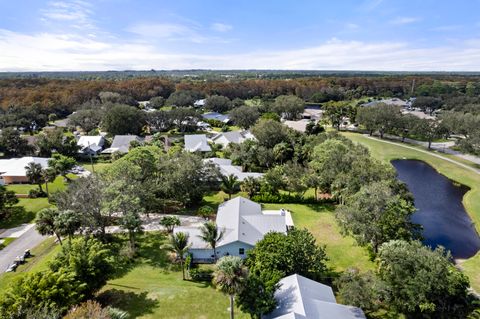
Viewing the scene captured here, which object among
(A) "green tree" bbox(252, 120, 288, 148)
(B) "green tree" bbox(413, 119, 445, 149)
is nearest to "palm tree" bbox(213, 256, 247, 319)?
(A) "green tree" bbox(252, 120, 288, 148)

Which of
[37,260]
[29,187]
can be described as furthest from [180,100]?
[37,260]

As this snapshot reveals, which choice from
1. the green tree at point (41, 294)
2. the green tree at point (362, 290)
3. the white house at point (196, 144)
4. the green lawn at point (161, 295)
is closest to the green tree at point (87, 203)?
the green lawn at point (161, 295)

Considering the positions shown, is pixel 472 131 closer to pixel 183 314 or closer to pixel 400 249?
pixel 400 249

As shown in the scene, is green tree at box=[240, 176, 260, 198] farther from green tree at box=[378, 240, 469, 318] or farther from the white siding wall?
green tree at box=[378, 240, 469, 318]

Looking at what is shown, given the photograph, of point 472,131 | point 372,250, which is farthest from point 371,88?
point 372,250

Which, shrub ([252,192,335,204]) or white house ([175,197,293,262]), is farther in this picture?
shrub ([252,192,335,204])

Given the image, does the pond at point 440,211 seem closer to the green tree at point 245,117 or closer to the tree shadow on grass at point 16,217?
the green tree at point 245,117
